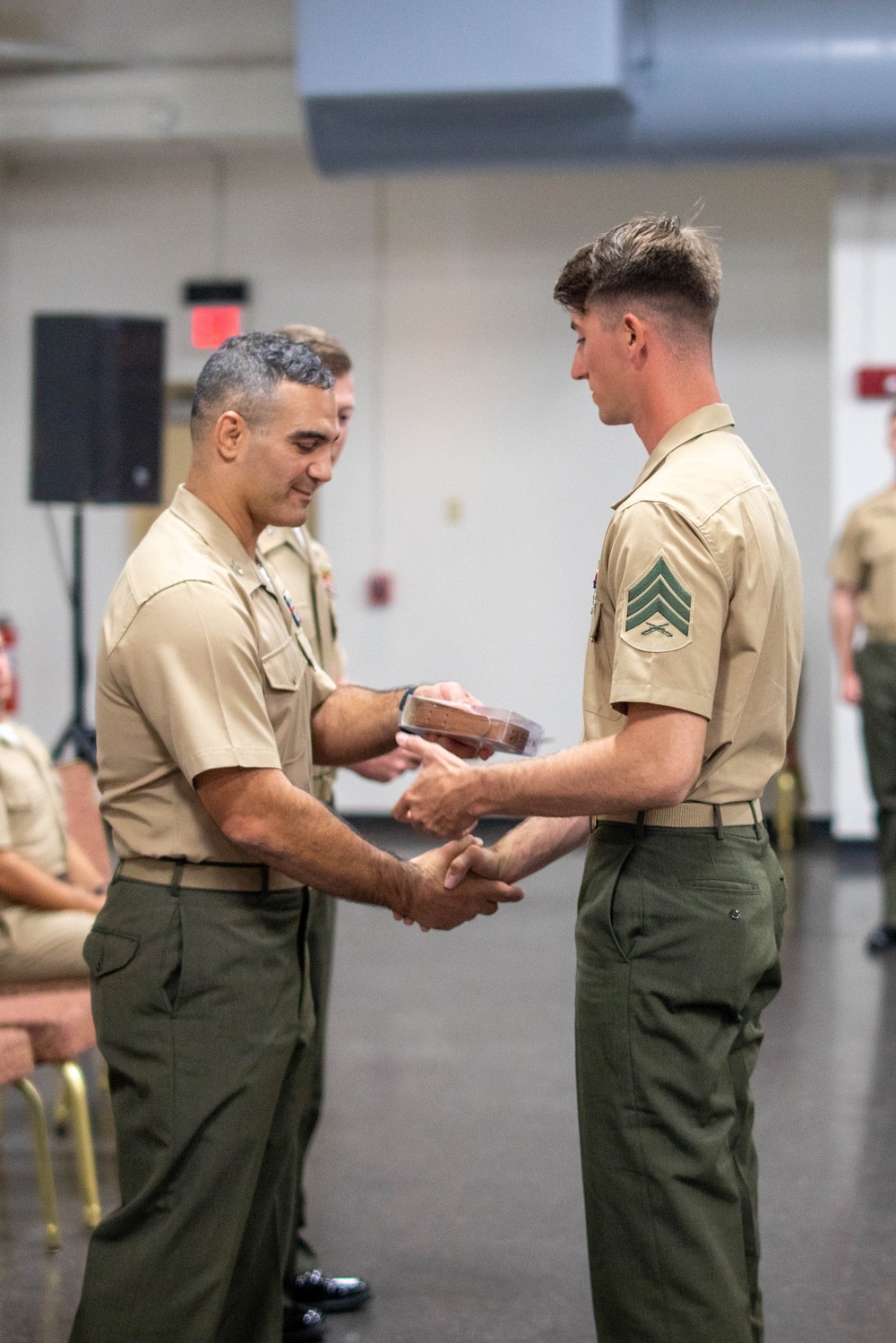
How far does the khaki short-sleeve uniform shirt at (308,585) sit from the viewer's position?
106 inches

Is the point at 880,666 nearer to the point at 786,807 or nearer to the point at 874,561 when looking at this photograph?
the point at 874,561

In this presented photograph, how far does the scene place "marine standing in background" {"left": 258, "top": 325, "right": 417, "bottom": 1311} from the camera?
2652 millimetres

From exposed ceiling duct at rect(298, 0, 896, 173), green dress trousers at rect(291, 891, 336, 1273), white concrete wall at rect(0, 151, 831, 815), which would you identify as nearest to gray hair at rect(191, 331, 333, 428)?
green dress trousers at rect(291, 891, 336, 1273)

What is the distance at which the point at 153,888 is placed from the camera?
195 centimetres

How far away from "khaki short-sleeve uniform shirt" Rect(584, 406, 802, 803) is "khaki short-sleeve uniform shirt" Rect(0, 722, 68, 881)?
5.85 feet

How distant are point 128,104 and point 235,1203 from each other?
6.64 metres

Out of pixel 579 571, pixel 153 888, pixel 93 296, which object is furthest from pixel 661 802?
pixel 93 296

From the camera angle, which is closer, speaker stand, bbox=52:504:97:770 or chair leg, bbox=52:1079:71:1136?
chair leg, bbox=52:1079:71:1136

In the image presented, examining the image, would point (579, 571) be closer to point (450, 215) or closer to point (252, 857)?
point (450, 215)

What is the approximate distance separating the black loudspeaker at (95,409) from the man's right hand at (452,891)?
11.9 ft

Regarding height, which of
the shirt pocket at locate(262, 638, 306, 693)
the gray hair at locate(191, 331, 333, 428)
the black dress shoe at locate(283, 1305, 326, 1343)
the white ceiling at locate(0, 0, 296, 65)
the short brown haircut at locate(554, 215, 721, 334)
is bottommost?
the black dress shoe at locate(283, 1305, 326, 1343)

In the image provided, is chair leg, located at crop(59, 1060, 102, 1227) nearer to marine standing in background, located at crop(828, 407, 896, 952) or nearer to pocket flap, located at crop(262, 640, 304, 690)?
pocket flap, located at crop(262, 640, 304, 690)

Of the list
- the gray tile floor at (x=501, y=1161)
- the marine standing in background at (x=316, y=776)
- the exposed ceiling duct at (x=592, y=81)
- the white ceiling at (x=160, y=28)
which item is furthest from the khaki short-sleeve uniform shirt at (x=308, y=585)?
the white ceiling at (x=160, y=28)

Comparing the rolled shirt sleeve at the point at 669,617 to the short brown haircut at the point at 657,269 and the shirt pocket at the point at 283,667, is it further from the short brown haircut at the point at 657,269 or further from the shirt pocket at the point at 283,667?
the shirt pocket at the point at 283,667
